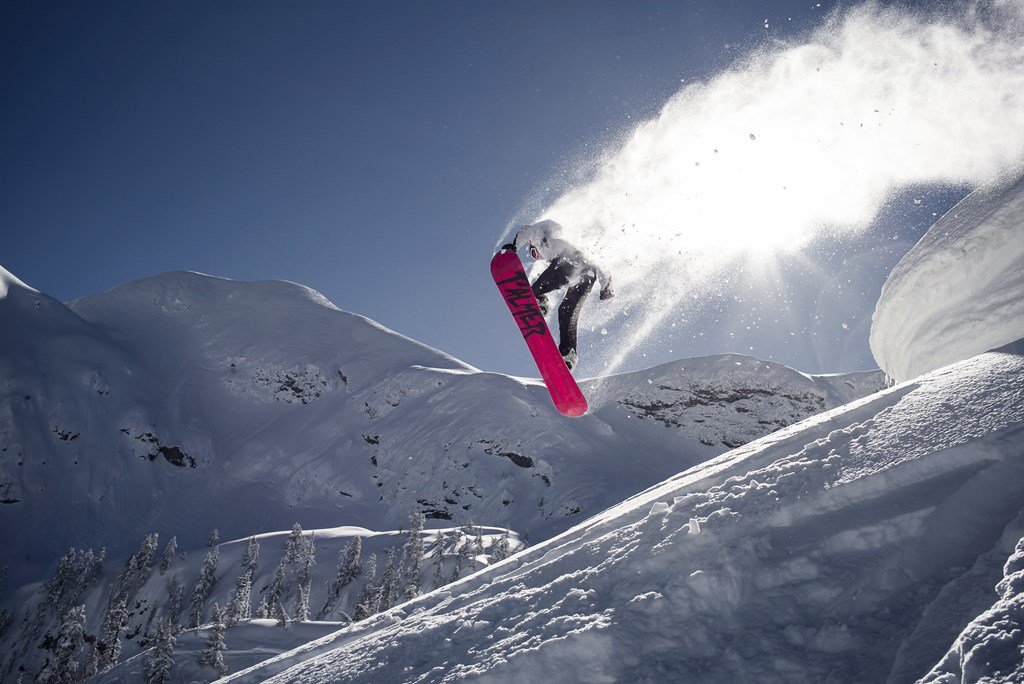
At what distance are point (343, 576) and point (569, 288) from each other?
36.6m

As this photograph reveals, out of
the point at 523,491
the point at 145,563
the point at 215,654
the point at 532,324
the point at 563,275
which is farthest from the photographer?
the point at 523,491

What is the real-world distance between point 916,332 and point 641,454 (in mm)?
67281

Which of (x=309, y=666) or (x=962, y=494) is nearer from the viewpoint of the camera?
(x=962, y=494)

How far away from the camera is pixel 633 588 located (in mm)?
3475

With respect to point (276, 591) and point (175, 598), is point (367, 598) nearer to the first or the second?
→ point (276, 591)

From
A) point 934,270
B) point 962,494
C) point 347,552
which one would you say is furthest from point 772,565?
point 347,552

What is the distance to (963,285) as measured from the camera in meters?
6.55

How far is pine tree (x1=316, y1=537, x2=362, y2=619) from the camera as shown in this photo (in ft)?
123

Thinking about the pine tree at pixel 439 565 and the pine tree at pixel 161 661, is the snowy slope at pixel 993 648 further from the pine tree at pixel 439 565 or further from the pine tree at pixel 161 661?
the pine tree at pixel 439 565

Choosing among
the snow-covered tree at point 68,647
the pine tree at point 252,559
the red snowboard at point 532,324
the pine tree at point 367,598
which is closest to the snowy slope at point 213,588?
the pine tree at point 252,559

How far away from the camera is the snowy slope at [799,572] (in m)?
2.59

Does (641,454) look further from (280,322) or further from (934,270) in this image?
(280,322)

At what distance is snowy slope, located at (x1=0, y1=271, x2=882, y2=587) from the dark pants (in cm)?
4494

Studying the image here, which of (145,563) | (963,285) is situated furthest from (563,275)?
(145,563)
